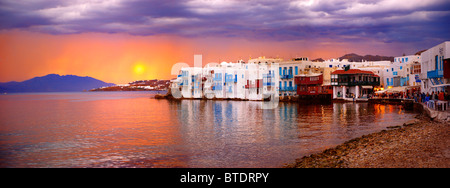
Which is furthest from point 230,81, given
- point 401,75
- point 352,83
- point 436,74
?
point 436,74

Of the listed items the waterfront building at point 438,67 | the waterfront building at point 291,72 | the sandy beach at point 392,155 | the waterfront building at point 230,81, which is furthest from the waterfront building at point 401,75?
the sandy beach at point 392,155

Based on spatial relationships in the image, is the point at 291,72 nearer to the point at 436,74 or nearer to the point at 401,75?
the point at 401,75

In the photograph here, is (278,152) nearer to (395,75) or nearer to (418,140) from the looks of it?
(418,140)

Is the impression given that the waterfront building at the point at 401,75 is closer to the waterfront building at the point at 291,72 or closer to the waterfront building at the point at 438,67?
the waterfront building at the point at 291,72

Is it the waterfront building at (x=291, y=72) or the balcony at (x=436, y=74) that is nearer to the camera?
the balcony at (x=436, y=74)

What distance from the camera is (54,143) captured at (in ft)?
81.1

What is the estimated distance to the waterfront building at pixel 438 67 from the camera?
35.5m

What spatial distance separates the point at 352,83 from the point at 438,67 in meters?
34.5

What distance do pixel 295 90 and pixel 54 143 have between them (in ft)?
219

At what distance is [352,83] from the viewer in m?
74.3

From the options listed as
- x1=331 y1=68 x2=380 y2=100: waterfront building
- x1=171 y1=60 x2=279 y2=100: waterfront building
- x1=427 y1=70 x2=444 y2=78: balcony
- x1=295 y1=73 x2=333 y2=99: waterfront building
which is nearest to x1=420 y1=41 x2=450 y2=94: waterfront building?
x1=427 y1=70 x2=444 y2=78: balcony

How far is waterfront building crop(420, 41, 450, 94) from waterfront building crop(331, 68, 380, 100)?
2578 centimetres

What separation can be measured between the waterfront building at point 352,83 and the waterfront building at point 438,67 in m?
25.8

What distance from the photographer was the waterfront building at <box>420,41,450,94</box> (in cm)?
3553
